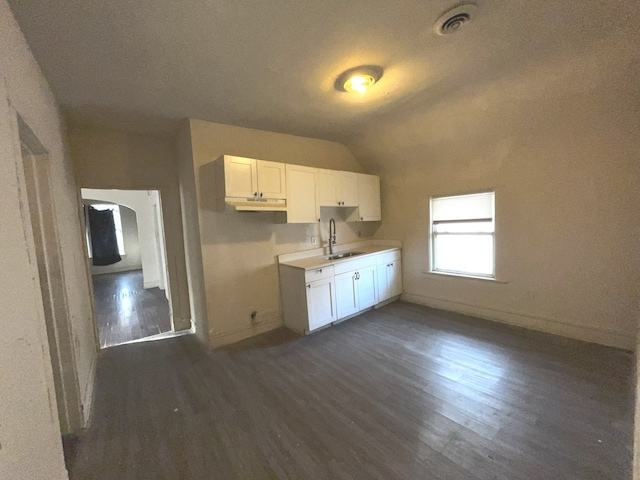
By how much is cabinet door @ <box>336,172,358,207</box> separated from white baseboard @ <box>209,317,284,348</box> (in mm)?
2018

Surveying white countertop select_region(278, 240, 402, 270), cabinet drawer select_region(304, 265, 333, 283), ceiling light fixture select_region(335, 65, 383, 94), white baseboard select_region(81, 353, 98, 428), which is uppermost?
ceiling light fixture select_region(335, 65, 383, 94)

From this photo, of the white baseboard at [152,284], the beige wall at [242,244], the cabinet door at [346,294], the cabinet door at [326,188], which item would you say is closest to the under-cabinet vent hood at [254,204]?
the beige wall at [242,244]

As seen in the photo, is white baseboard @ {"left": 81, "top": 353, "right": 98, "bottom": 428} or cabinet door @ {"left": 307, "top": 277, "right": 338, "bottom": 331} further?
cabinet door @ {"left": 307, "top": 277, "right": 338, "bottom": 331}

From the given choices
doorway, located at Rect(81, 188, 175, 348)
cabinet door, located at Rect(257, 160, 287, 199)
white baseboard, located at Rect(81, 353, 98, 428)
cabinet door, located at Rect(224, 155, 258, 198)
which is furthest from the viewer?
doorway, located at Rect(81, 188, 175, 348)

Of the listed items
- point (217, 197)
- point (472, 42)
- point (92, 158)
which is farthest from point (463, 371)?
point (92, 158)

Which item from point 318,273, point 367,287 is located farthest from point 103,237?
point 367,287

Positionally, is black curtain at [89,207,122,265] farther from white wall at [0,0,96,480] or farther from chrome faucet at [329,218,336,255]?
white wall at [0,0,96,480]

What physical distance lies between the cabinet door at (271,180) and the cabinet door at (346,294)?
1.41m

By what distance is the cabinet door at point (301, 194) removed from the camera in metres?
3.46

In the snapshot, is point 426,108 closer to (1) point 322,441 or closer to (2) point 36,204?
(1) point 322,441

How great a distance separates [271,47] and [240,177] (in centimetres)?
139

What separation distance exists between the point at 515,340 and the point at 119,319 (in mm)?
5917

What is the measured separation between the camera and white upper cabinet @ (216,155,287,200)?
9.75 feet

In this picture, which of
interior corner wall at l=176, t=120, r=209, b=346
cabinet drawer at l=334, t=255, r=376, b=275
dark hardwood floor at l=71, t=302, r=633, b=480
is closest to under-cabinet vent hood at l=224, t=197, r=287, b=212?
interior corner wall at l=176, t=120, r=209, b=346
